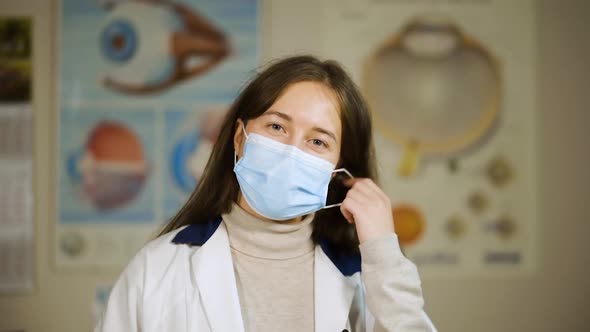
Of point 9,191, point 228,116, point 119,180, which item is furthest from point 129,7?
point 228,116

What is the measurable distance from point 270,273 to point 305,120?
1.26 ft

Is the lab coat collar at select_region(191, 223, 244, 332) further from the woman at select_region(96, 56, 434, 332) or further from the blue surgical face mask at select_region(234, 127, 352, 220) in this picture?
the blue surgical face mask at select_region(234, 127, 352, 220)

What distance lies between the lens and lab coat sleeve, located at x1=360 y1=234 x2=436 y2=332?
3.77 feet

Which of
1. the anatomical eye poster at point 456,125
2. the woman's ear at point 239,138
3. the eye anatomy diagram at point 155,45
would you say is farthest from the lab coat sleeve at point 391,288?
the eye anatomy diagram at point 155,45

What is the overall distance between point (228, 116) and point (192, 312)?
1.68ft

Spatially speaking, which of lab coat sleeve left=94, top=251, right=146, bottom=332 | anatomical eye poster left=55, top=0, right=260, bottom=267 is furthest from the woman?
anatomical eye poster left=55, top=0, right=260, bottom=267

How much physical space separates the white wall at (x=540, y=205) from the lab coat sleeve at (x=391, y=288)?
1.17 metres

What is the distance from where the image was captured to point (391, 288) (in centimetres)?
116

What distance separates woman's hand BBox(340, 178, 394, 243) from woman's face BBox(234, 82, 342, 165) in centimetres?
12

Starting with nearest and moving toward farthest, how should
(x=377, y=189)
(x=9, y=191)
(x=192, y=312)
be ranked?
(x=192, y=312), (x=377, y=189), (x=9, y=191)

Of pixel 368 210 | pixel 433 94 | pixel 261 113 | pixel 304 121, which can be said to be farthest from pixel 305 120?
pixel 433 94

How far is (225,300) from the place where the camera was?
1.17 metres

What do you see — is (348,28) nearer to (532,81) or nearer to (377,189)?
(532,81)

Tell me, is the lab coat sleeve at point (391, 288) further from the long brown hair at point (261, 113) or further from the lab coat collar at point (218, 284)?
the lab coat collar at point (218, 284)
